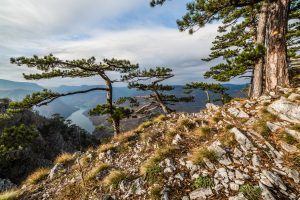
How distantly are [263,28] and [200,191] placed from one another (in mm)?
12495

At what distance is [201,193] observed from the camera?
571 cm

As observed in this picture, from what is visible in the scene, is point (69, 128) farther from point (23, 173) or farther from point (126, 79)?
point (126, 79)

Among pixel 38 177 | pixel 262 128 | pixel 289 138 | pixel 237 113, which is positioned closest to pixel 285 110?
pixel 262 128

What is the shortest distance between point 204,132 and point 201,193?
3342 millimetres

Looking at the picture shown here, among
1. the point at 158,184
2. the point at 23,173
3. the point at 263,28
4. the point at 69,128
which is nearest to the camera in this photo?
the point at 158,184

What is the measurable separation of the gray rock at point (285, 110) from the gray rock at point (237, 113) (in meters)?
0.87

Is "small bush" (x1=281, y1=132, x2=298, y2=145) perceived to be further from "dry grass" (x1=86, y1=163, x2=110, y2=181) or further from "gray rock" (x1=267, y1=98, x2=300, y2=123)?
"dry grass" (x1=86, y1=163, x2=110, y2=181)

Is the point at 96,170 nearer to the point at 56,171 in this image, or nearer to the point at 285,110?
the point at 56,171

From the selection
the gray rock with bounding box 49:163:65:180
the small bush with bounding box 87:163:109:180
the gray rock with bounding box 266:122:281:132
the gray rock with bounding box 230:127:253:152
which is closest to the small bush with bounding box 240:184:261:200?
the gray rock with bounding box 230:127:253:152

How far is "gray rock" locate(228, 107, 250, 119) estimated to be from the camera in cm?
877

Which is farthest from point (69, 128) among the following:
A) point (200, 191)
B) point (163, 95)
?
point (200, 191)

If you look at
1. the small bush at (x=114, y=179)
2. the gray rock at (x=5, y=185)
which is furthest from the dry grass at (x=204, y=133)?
the gray rock at (x=5, y=185)

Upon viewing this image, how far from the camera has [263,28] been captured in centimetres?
1412

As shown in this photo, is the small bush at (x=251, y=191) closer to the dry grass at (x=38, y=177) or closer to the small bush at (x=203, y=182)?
the small bush at (x=203, y=182)
